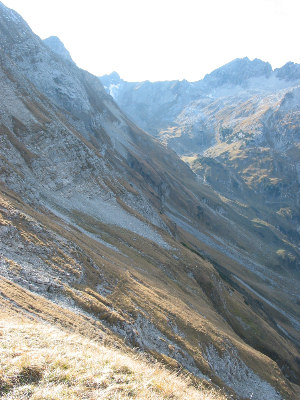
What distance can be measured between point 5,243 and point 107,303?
490 inches

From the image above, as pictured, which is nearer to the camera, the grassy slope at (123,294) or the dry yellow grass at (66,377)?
the dry yellow grass at (66,377)

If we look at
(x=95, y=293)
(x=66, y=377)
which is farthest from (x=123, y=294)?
(x=66, y=377)

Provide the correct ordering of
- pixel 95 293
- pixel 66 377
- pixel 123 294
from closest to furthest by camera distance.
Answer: pixel 66 377, pixel 95 293, pixel 123 294

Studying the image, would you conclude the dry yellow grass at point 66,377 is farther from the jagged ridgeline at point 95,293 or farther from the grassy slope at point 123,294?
the grassy slope at point 123,294

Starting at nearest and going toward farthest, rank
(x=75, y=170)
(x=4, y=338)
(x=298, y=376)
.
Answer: (x=4, y=338) → (x=298, y=376) → (x=75, y=170)

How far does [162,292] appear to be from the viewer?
150ft

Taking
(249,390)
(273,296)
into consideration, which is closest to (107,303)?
(249,390)

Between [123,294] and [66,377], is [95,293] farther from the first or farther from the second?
[66,377]

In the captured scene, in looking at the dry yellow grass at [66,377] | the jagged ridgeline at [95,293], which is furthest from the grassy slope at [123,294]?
the dry yellow grass at [66,377]

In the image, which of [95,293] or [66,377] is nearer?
[66,377]

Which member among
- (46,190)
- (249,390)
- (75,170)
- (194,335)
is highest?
(75,170)

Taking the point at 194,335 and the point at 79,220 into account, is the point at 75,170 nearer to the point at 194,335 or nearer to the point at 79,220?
the point at 79,220

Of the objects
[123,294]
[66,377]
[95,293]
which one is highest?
[66,377]

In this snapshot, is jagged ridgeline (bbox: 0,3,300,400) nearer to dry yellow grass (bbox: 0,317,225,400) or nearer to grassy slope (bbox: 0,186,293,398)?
dry yellow grass (bbox: 0,317,225,400)
